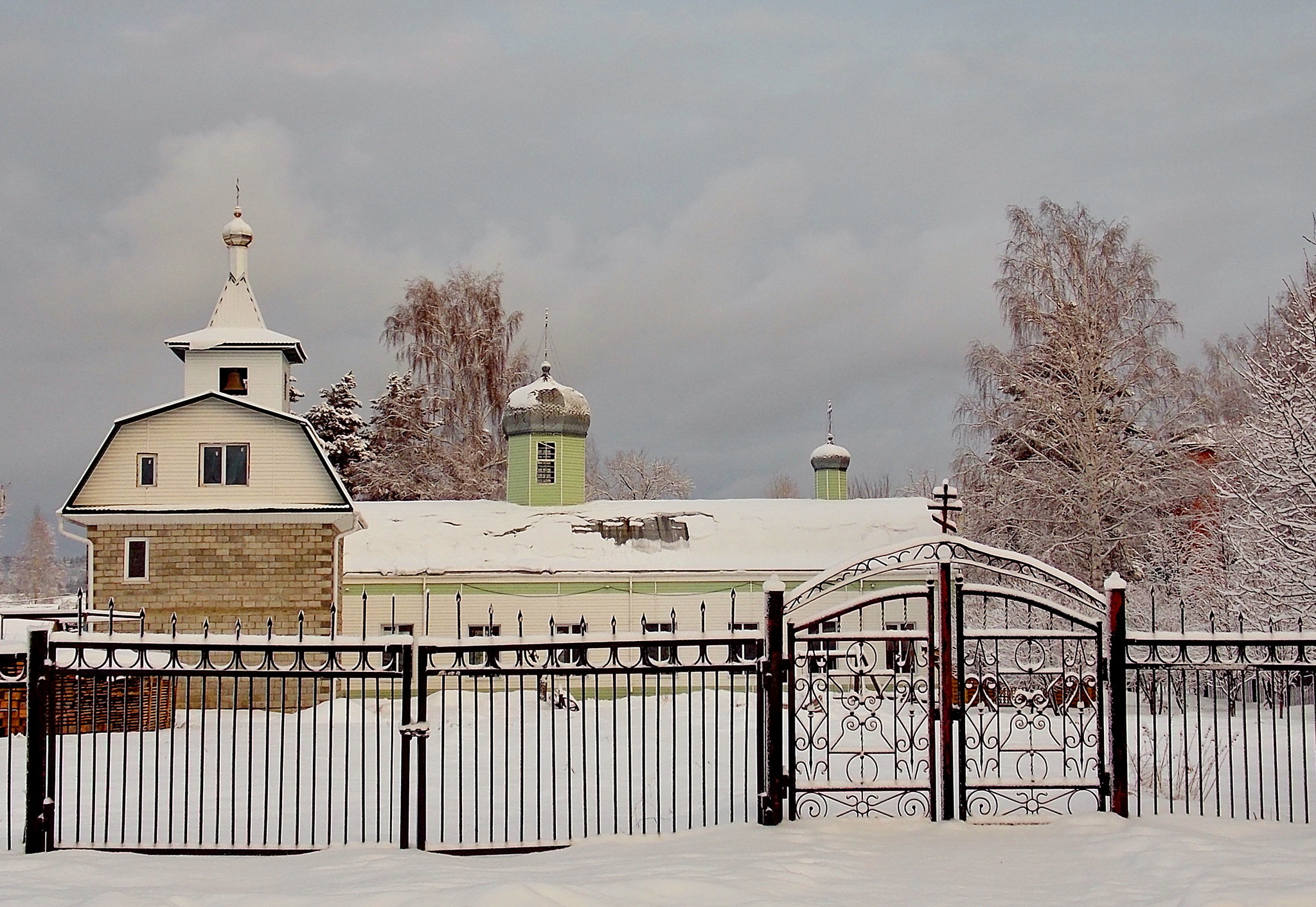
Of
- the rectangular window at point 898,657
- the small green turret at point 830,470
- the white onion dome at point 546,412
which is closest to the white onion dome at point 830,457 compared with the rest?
the small green turret at point 830,470

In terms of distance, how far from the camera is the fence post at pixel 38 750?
7457 mm

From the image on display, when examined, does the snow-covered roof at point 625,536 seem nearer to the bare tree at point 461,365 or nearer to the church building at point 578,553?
the church building at point 578,553

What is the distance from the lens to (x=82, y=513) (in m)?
20.1

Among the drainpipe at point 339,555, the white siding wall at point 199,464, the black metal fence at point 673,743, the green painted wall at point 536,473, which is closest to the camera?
the black metal fence at point 673,743

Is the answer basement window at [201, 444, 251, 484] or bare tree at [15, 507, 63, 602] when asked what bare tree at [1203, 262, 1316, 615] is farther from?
bare tree at [15, 507, 63, 602]

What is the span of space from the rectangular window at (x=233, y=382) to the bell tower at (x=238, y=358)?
0.01 m

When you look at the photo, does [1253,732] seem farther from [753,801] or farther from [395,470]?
[395,470]

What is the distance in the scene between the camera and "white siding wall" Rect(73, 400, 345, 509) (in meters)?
20.2

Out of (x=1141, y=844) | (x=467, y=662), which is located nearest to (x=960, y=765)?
(x=1141, y=844)

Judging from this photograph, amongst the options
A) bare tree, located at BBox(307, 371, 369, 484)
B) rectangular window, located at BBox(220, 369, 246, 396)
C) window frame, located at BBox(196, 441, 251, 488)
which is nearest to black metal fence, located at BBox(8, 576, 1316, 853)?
window frame, located at BBox(196, 441, 251, 488)

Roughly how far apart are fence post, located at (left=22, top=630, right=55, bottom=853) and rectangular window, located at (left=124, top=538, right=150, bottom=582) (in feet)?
43.5

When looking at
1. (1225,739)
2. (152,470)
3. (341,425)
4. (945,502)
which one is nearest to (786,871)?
(945,502)

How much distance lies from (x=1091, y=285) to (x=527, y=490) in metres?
12.9

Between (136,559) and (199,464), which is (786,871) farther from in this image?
(136,559)
